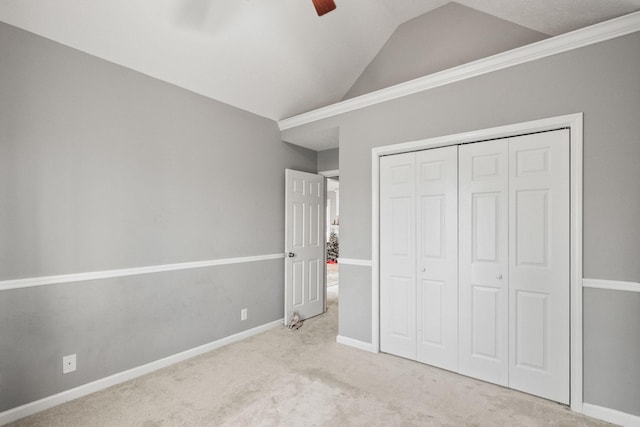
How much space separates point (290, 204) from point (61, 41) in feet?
8.30

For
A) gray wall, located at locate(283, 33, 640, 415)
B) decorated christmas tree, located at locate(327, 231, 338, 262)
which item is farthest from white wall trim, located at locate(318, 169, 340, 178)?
decorated christmas tree, located at locate(327, 231, 338, 262)

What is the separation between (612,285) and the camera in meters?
1.99

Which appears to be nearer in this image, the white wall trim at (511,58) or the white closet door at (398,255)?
the white wall trim at (511,58)

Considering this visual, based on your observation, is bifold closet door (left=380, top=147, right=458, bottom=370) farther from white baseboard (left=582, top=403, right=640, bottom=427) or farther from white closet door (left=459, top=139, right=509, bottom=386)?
white baseboard (left=582, top=403, right=640, bottom=427)

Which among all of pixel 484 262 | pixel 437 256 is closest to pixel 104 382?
pixel 437 256

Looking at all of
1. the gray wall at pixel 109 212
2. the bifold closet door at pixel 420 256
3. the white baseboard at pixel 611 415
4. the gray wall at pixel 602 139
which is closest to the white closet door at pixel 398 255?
the bifold closet door at pixel 420 256

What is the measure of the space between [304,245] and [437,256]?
186 centimetres

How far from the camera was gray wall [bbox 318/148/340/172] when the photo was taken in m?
4.35

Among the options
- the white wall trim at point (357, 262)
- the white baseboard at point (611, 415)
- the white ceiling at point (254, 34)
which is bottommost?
the white baseboard at point (611, 415)

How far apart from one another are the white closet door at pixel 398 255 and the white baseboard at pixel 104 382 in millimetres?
1647

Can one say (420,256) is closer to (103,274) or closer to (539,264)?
(539,264)

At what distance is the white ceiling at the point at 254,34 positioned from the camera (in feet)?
6.91

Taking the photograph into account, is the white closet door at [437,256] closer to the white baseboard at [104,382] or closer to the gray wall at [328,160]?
the gray wall at [328,160]

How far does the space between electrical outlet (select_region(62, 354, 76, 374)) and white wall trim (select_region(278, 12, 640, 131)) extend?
3.15m
